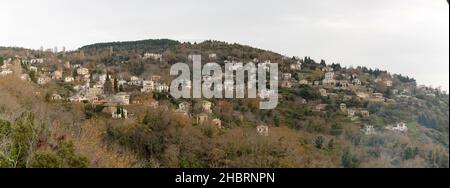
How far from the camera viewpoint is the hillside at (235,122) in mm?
7516

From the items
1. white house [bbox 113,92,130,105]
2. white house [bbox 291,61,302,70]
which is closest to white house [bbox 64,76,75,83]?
white house [bbox 113,92,130,105]

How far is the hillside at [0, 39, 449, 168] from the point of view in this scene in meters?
7.52

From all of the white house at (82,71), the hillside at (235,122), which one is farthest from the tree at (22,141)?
the white house at (82,71)

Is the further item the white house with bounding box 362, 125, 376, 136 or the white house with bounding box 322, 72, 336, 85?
the white house with bounding box 322, 72, 336, 85

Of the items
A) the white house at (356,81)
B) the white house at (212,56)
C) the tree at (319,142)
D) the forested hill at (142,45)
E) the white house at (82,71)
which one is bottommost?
the tree at (319,142)

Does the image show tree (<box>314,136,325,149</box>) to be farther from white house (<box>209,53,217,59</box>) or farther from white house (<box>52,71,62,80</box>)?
white house (<box>52,71,62,80</box>)

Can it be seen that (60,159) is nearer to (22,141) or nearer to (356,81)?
(22,141)

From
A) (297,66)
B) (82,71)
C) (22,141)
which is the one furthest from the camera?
(82,71)

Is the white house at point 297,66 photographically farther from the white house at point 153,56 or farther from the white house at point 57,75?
the white house at point 57,75

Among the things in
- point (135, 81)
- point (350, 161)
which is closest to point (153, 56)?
point (135, 81)

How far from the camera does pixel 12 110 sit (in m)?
16.0

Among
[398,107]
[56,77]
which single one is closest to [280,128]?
[398,107]

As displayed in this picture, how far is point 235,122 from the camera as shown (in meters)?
13.1

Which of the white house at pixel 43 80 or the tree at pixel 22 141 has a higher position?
the white house at pixel 43 80
